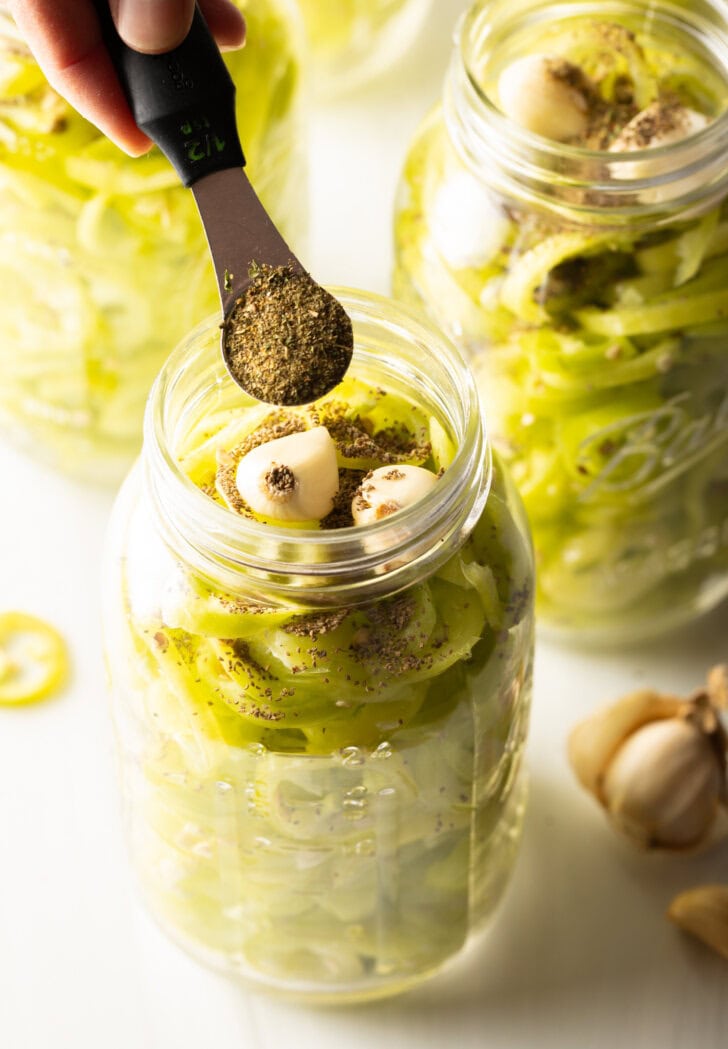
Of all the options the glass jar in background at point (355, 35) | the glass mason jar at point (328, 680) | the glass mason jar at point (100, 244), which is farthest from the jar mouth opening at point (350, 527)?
the glass jar in background at point (355, 35)

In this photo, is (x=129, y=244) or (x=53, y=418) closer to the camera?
(x=129, y=244)

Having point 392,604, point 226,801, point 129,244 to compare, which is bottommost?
point 226,801

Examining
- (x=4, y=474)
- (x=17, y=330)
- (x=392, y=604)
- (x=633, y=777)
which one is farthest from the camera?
(x=4, y=474)

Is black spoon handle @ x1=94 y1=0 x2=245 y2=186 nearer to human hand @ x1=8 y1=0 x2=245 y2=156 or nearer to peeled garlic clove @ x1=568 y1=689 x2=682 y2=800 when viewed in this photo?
human hand @ x1=8 y1=0 x2=245 y2=156

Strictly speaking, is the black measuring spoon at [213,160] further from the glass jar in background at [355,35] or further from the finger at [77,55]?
the glass jar in background at [355,35]

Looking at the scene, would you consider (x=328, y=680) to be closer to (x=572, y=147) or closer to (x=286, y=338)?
(x=286, y=338)

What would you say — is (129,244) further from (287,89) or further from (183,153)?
(183,153)

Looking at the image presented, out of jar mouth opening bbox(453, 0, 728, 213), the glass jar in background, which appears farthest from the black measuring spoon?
the glass jar in background

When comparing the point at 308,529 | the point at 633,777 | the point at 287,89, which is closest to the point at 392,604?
the point at 308,529
